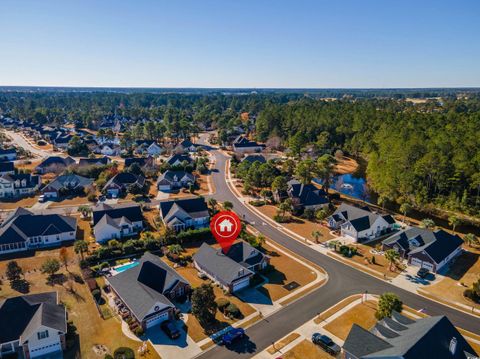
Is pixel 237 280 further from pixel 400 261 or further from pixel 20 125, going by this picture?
pixel 20 125

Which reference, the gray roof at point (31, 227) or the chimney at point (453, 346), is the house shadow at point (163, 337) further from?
the gray roof at point (31, 227)

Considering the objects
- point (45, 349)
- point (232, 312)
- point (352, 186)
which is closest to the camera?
point (45, 349)

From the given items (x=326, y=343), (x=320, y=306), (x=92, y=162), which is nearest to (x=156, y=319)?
(x=326, y=343)

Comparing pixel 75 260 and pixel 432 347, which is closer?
pixel 432 347

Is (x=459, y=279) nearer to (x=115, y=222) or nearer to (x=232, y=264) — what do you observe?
(x=232, y=264)

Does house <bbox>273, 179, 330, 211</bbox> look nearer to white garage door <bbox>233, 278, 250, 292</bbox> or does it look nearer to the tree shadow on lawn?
the tree shadow on lawn

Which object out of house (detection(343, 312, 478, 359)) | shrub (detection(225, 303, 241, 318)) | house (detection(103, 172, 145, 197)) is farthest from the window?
house (detection(103, 172, 145, 197))

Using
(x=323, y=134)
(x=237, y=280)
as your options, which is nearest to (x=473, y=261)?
(x=237, y=280)
